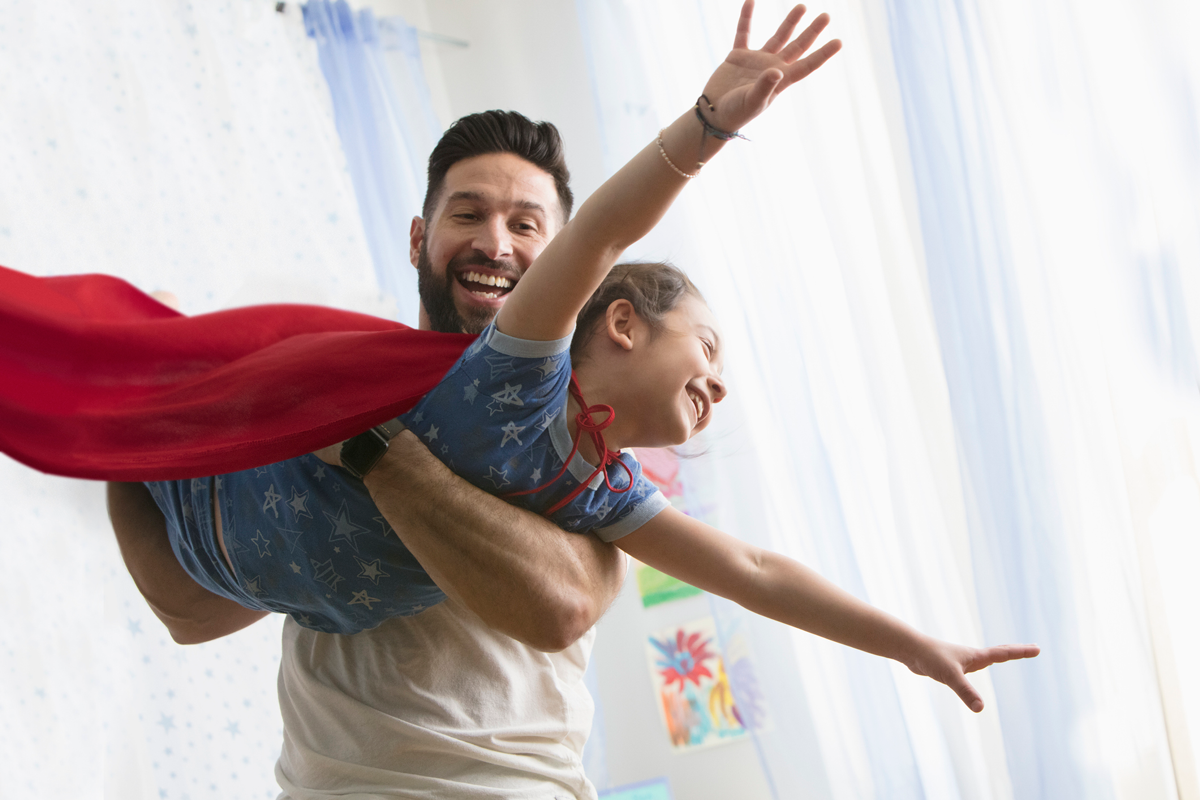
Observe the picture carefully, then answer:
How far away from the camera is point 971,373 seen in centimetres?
169

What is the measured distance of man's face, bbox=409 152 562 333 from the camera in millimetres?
1318

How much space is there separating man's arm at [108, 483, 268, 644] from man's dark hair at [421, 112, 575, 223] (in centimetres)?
64

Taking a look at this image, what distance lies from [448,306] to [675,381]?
0.48 metres

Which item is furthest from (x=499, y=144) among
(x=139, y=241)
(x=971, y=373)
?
(x=139, y=241)

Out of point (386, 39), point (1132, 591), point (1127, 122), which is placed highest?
point (386, 39)

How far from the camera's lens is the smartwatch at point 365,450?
2.83 ft

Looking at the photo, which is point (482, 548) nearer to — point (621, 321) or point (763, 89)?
point (621, 321)

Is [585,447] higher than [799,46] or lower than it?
lower

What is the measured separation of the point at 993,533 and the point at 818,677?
552 mm

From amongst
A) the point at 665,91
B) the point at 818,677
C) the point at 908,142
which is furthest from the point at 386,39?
the point at 818,677

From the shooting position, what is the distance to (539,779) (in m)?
1.06

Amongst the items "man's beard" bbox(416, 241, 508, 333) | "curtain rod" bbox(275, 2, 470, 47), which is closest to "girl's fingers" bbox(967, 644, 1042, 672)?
"man's beard" bbox(416, 241, 508, 333)

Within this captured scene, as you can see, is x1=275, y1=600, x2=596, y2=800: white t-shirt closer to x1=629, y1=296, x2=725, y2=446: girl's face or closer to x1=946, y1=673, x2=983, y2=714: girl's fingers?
x1=629, y1=296, x2=725, y2=446: girl's face

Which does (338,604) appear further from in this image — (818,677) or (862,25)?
(862,25)
